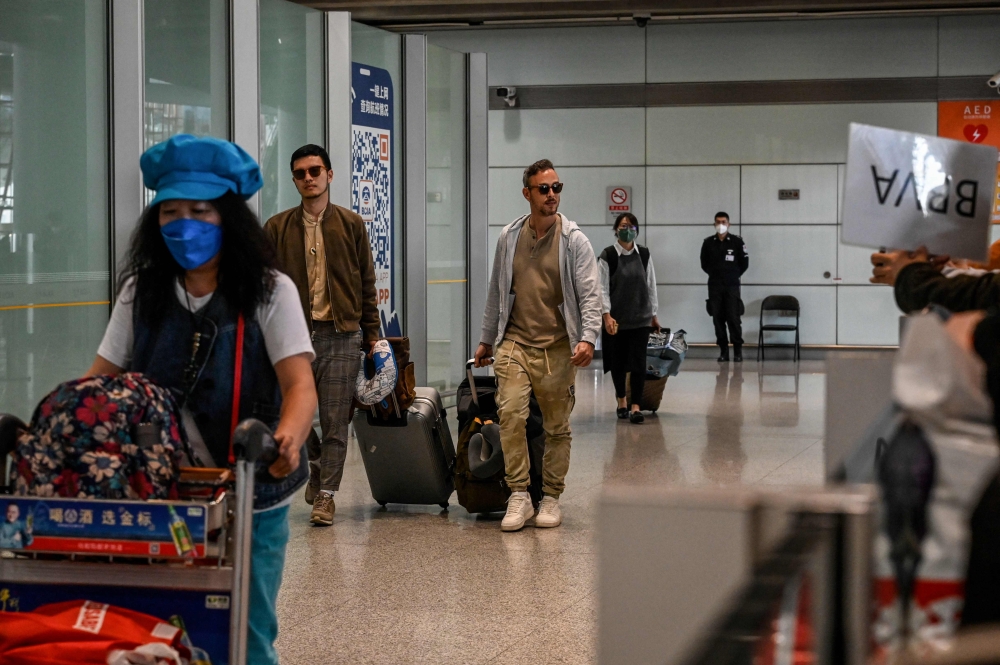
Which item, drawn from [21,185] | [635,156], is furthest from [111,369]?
[635,156]

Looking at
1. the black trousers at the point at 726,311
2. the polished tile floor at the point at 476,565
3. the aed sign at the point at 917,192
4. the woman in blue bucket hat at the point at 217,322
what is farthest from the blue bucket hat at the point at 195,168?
the black trousers at the point at 726,311

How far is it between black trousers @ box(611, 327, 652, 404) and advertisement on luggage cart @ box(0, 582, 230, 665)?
305 inches

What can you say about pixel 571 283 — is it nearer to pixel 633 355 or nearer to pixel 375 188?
pixel 633 355

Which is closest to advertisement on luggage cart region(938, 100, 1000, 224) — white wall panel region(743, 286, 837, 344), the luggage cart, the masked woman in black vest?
white wall panel region(743, 286, 837, 344)

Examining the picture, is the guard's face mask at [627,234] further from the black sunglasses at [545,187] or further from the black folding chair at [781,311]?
the black folding chair at [781,311]

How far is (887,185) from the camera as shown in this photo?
2006 mm

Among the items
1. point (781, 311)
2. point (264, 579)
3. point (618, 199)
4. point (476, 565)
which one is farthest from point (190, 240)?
point (781, 311)

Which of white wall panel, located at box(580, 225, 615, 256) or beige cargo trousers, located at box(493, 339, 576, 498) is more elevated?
white wall panel, located at box(580, 225, 615, 256)

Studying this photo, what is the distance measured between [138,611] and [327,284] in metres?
3.63

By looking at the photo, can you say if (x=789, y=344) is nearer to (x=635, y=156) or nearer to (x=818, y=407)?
(x=635, y=156)

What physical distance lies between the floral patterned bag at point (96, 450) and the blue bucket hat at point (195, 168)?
48cm

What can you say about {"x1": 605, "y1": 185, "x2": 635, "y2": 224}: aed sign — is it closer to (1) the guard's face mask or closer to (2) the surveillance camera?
(2) the surveillance camera

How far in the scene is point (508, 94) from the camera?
17.0 metres

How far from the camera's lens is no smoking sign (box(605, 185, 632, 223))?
17.2 metres
